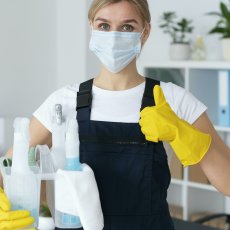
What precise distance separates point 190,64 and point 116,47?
195 cm

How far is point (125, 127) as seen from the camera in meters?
1.46

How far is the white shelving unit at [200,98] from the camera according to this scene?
3.38 meters

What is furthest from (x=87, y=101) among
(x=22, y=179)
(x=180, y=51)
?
(x=180, y=51)

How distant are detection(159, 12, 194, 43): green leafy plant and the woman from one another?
2.09 metres

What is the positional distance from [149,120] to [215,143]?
0.21m

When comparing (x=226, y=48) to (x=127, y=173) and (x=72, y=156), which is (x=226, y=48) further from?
(x=72, y=156)

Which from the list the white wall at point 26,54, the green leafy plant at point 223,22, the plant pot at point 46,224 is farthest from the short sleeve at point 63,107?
the white wall at point 26,54

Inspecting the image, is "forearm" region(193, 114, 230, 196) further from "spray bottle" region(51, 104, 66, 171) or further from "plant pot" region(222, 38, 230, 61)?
"plant pot" region(222, 38, 230, 61)

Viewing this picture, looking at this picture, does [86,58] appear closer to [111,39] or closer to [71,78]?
[71,78]

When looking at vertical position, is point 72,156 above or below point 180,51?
below

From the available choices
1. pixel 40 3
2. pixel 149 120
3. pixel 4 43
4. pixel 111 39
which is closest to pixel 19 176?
pixel 149 120

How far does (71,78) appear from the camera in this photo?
400 cm

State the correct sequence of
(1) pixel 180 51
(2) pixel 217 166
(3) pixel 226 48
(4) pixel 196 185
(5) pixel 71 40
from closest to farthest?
(2) pixel 217 166
(3) pixel 226 48
(4) pixel 196 185
(1) pixel 180 51
(5) pixel 71 40

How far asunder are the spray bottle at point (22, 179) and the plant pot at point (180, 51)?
2354 millimetres
